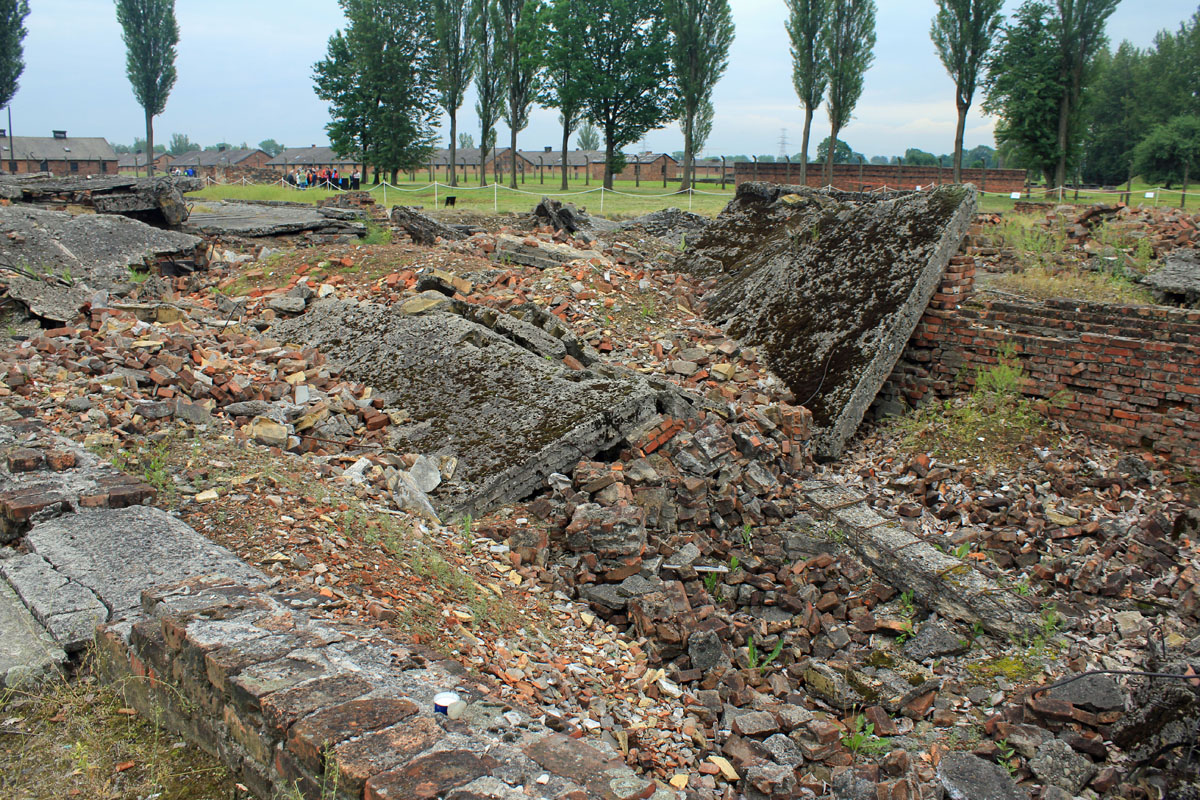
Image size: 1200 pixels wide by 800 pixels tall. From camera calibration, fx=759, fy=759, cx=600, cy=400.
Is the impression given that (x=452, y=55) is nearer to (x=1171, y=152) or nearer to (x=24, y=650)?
(x=1171, y=152)

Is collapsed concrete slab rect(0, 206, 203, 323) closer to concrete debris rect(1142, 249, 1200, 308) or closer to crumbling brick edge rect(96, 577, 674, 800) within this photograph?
crumbling brick edge rect(96, 577, 674, 800)

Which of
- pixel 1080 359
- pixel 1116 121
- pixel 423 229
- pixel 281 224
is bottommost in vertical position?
pixel 1080 359

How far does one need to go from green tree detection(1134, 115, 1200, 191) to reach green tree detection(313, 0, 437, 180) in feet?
102

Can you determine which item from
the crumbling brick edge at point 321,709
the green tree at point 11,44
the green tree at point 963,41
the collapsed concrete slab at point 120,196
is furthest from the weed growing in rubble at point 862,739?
the green tree at point 11,44

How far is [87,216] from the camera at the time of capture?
10.3m

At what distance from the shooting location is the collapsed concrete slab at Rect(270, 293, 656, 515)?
4996mm

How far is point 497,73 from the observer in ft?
112

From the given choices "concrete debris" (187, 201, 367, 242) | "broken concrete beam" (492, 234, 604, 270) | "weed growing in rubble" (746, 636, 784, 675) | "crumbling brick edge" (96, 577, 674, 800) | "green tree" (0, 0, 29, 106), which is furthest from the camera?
"green tree" (0, 0, 29, 106)

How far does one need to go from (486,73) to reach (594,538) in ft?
110

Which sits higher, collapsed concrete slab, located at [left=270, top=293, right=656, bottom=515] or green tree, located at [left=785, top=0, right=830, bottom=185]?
green tree, located at [left=785, top=0, right=830, bottom=185]

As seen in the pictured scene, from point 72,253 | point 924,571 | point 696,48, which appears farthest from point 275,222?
point 696,48

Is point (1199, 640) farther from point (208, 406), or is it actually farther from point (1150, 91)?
point (1150, 91)

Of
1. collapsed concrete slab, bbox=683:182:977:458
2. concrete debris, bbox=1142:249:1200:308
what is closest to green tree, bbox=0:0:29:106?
collapsed concrete slab, bbox=683:182:977:458

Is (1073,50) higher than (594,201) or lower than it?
higher
